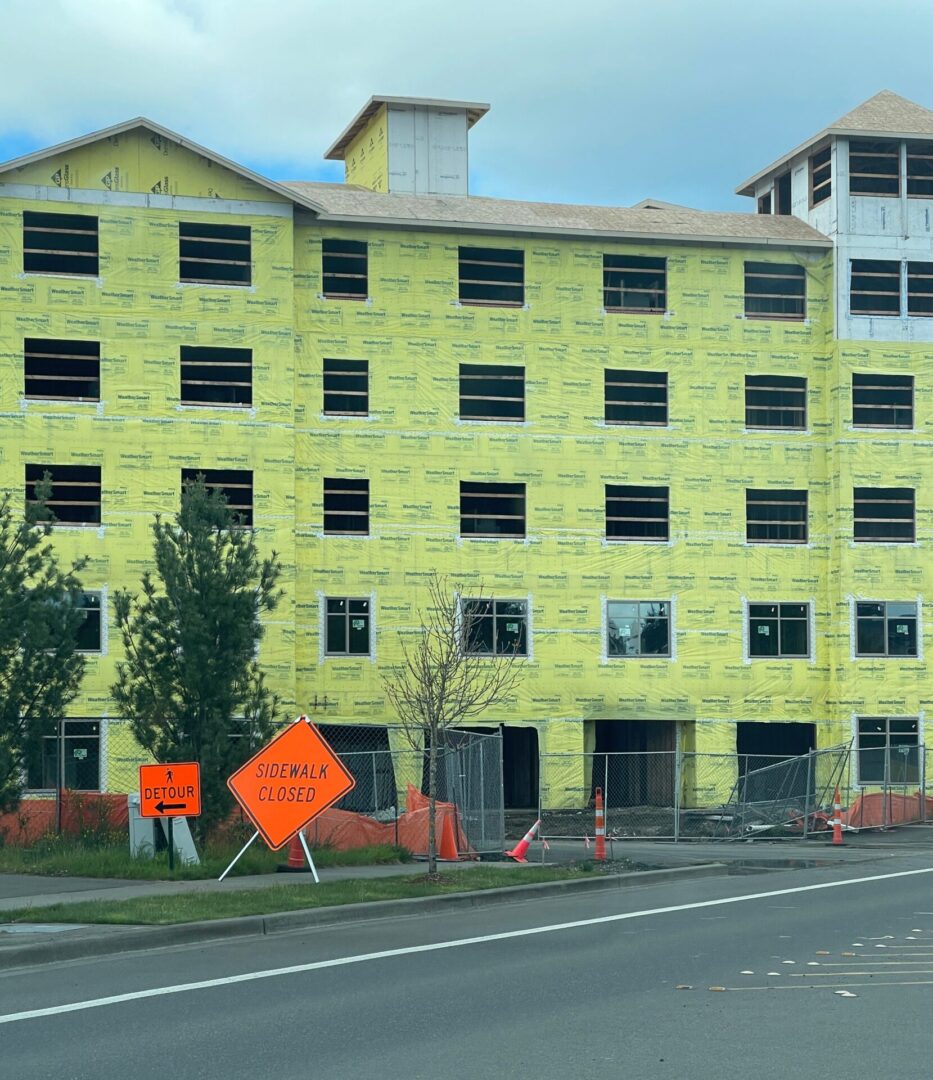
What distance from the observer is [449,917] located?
17.8 metres

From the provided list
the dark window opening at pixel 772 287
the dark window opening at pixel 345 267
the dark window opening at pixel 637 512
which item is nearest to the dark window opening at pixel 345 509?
the dark window opening at pixel 345 267

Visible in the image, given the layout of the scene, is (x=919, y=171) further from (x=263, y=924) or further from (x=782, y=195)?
(x=263, y=924)

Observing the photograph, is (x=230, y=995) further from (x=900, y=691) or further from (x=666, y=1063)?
(x=900, y=691)

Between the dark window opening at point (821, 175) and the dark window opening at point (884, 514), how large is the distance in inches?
343

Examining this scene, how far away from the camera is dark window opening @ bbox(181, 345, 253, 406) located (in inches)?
1692

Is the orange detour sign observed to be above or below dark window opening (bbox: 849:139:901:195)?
below

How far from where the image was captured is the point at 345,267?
148 feet

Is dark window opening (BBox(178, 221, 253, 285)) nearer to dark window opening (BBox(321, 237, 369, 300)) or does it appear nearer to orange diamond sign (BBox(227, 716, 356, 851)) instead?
dark window opening (BBox(321, 237, 369, 300))

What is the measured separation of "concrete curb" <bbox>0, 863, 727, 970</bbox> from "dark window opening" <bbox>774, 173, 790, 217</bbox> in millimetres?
33792

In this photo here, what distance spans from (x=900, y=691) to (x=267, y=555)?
18.0 meters

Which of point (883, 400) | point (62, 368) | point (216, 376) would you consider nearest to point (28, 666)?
point (62, 368)

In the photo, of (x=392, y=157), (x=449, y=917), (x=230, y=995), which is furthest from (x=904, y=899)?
(x=392, y=157)

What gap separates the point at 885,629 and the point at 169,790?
3108cm

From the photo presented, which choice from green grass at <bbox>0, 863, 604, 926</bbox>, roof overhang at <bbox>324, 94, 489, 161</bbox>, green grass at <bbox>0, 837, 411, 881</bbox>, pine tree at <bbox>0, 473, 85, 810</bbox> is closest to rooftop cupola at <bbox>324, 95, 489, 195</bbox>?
roof overhang at <bbox>324, 94, 489, 161</bbox>
